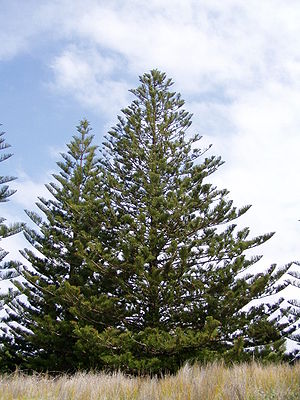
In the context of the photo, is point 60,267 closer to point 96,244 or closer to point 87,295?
point 87,295

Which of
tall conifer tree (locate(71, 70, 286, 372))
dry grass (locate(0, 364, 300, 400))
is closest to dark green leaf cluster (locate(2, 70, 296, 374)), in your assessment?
tall conifer tree (locate(71, 70, 286, 372))

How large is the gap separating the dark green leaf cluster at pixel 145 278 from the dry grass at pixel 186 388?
5.42 meters

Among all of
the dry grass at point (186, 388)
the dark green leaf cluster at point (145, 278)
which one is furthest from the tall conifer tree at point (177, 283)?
the dry grass at point (186, 388)

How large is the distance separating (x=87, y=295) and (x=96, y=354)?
7.29 feet

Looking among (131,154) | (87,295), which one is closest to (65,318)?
(87,295)

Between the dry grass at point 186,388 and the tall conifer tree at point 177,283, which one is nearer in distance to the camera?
the dry grass at point 186,388

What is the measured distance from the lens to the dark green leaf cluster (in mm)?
11062

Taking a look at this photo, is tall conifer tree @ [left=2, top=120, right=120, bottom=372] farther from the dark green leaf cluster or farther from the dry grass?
the dry grass

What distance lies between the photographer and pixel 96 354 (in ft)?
37.5

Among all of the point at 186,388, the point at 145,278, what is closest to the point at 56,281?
the point at 145,278

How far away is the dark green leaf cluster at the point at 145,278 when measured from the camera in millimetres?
11062

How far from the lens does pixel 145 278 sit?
11.8m

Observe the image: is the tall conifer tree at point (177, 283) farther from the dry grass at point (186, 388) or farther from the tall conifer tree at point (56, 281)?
the dry grass at point (186, 388)

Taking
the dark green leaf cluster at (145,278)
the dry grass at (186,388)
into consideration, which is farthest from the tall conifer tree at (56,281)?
the dry grass at (186,388)
